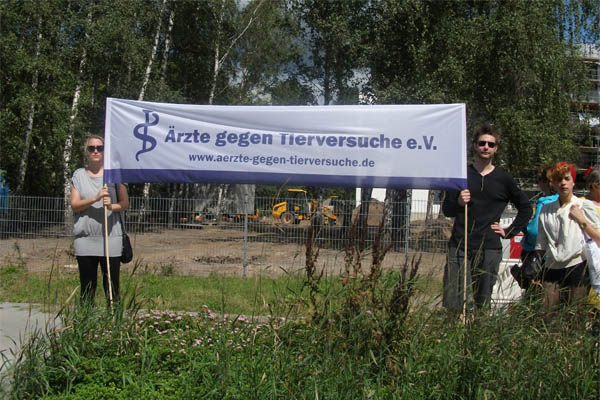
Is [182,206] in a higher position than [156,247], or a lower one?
higher

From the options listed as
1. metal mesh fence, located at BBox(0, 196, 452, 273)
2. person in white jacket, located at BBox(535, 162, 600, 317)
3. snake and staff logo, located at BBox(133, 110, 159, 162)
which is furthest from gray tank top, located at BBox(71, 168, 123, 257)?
metal mesh fence, located at BBox(0, 196, 452, 273)

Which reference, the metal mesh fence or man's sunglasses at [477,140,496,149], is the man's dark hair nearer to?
man's sunglasses at [477,140,496,149]

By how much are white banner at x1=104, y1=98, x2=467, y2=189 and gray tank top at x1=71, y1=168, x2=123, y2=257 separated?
0.75ft

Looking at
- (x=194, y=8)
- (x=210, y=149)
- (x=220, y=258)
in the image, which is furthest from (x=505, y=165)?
(x=210, y=149)

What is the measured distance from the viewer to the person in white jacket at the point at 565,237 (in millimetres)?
4492

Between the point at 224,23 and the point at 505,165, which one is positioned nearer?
the point at 505,165

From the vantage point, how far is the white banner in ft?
17.4

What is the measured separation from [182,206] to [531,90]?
1237 cm

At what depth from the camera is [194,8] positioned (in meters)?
22.4

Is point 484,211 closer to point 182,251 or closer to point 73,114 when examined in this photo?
point 182,251

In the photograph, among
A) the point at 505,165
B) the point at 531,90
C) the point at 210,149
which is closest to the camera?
the point at 210,149

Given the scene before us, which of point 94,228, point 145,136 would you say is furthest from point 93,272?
point 145,136

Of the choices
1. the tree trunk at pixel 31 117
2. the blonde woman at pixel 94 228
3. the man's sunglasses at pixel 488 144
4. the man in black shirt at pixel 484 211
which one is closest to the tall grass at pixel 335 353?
the man in black shirt at pixel 484 211

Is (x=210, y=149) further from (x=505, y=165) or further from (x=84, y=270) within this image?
(x=505, y=165)
